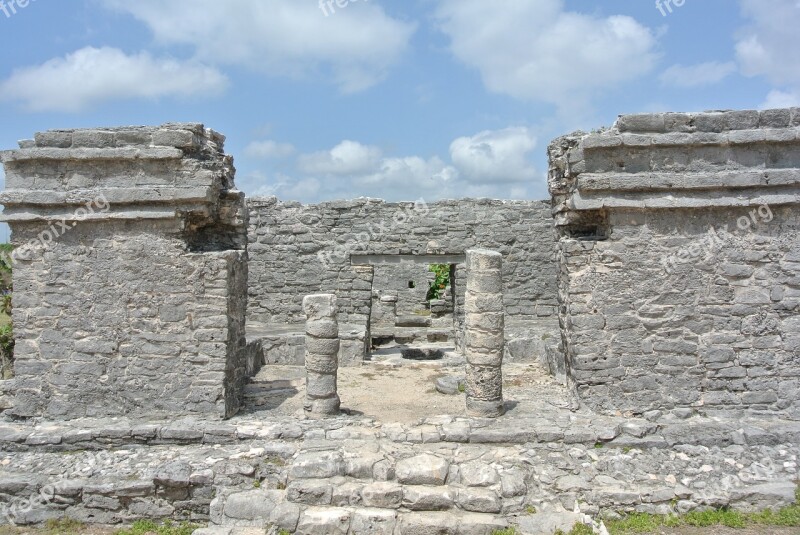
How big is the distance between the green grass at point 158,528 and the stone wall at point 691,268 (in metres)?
4.93

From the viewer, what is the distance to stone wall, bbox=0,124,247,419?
7266mm

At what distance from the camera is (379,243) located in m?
14.2

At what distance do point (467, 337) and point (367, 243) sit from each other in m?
6.80

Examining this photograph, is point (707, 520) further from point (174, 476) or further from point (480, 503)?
point (174, 476)

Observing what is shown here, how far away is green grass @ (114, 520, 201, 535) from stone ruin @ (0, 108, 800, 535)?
11cm

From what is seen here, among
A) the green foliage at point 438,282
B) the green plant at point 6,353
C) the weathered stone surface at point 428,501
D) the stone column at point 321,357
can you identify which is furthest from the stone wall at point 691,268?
the green foliage at point 438,282

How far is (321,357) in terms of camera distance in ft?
25.9

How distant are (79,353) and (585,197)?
6.73 metres

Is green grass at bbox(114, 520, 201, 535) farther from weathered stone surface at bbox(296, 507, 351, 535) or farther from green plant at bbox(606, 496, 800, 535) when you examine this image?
green plant at bbox(606, 496, 800, 535)

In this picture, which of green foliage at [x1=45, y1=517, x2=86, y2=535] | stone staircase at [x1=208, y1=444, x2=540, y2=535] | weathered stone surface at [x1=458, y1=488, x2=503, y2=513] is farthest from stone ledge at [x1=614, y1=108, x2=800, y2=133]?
green foliage at [x1=45, y1=517, x2=86, y2=535]

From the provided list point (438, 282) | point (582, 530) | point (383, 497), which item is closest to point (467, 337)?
point (383, 497)

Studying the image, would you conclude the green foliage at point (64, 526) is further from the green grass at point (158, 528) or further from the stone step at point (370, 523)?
the stone step at point (370, 523)

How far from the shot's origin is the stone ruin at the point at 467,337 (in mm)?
6531

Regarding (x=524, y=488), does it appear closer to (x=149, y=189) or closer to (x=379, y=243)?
(x=149, y=189)
